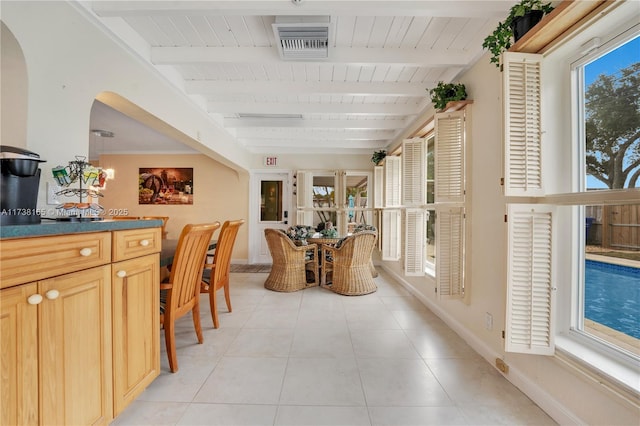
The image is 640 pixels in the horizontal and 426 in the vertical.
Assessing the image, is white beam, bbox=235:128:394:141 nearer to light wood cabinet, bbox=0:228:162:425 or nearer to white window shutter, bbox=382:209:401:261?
white window shutter, bbox=382:209:401:261

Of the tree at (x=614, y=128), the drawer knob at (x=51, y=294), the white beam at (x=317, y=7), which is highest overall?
the white beam at (x=317, y=7)

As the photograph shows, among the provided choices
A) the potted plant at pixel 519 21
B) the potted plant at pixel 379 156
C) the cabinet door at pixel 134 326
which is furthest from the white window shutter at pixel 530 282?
the potted plant at pixel 379 156

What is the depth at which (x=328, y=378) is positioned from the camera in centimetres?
182

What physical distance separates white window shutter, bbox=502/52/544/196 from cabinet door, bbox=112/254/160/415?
2152 mm

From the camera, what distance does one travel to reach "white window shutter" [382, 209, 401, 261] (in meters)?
4.40

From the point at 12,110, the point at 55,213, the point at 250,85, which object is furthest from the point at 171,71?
the point at 55,213

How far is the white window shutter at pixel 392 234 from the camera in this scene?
4.40m

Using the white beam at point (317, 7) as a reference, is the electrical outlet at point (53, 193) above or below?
below

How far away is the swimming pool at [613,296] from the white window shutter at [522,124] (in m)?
0.51

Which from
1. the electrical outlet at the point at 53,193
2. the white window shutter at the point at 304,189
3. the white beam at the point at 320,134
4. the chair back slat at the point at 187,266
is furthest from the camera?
the white window shutter at the point at 304,189

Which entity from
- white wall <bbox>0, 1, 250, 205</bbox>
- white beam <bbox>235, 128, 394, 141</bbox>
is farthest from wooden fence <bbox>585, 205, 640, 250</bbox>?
white beam <bbox>235, 128, 394, 141</bbox>

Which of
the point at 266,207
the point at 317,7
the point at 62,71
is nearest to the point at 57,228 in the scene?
the point at 62,71

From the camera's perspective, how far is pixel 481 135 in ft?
7.04

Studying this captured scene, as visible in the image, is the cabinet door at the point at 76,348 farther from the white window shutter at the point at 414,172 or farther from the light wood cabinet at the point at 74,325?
the white window shutter at the point at 414,172
